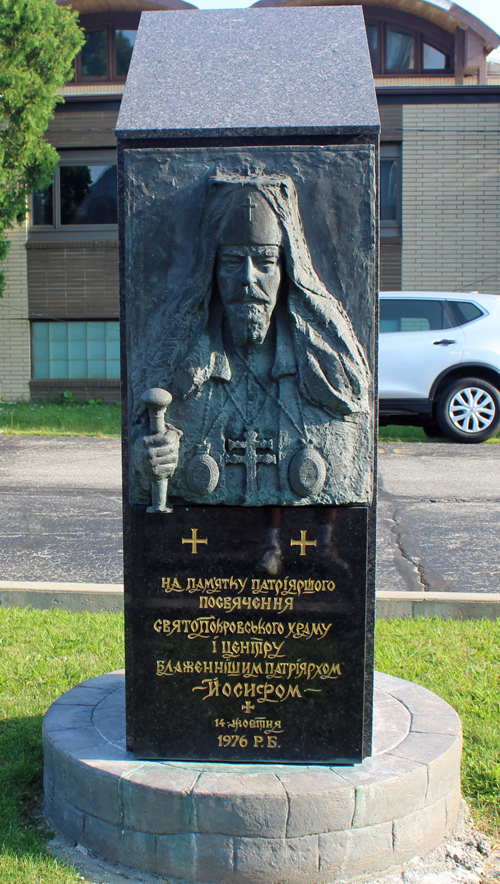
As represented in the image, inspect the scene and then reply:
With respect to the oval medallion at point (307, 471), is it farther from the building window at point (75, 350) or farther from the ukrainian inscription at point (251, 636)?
the building window at point (75, 350)

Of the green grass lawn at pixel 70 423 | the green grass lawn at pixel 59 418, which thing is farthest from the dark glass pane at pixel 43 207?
the green grass lawn at pixel 70 423

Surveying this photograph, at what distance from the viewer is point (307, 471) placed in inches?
103

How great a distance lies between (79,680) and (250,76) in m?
2.61

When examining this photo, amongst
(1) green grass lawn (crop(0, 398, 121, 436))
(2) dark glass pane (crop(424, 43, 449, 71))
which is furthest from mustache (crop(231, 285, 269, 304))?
(2) dark glass pane (crop(424, 43, 449, 71))

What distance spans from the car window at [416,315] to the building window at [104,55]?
408 inches

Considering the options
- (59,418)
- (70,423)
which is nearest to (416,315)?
(70,423)

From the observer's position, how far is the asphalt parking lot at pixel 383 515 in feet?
17.3

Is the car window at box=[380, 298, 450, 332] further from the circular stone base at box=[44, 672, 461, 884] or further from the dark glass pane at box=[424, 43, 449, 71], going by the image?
the dark glass pane at box=[424, 43, 449, 71]

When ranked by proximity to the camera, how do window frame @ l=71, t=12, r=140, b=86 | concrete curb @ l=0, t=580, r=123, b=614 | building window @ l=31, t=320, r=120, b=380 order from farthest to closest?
window frame @ l=71, t=12, r=140, b=86
building window @ l=31, t=320, r=120, b=380
concrete curb @ l=0, t=580, r=123, b=614

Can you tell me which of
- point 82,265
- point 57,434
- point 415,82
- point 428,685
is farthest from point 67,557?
point 415,82

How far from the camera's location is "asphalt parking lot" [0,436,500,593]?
5.29 meters

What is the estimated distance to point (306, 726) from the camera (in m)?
2.74

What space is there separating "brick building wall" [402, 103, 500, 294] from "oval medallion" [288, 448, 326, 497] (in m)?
13.7

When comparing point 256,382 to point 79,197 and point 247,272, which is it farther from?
point 79,197
